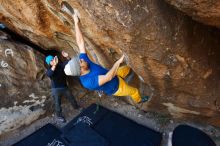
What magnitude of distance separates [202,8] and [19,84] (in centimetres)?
460

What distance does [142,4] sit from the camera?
3732 mm

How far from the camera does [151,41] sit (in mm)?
4117

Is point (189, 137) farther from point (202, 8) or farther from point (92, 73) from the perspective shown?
point (202, 8)

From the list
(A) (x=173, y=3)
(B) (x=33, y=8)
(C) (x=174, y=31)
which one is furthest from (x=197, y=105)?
(B) (x=33, y=8)

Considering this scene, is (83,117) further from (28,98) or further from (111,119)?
(28,98)

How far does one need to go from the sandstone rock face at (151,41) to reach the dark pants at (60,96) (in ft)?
3.19

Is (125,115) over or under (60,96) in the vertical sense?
under

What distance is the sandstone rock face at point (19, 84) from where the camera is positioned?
6.66 metres

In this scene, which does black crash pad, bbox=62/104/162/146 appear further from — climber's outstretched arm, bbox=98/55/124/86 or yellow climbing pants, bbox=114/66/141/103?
climber's outstretched arm, bbox=98/55/124/86

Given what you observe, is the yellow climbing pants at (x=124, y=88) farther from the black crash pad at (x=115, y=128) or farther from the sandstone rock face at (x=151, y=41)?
the black crash pad at (x=115, y=128)

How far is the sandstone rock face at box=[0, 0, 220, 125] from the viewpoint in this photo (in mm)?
3885

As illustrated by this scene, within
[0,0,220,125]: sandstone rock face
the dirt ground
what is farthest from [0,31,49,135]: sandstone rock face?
[0,0,220,125]: sandstone rock face

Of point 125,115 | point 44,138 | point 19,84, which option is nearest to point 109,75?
point 125,115

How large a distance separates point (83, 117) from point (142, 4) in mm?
3472
